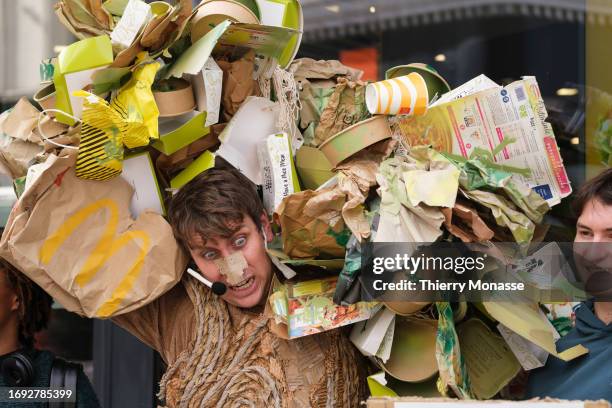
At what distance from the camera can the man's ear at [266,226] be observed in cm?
229

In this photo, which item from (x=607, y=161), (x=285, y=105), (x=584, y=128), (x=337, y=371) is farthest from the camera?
(x=584, y=128)

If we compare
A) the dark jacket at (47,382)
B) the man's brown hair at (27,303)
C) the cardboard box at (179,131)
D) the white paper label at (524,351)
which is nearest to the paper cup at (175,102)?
the cardboard box at (179,131)

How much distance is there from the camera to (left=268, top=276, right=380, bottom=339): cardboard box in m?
2.13

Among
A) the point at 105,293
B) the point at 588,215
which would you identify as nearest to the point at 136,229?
the point at 105,293

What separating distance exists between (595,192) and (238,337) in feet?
3.19

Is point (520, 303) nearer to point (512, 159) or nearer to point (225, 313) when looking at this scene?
point (512, 159)

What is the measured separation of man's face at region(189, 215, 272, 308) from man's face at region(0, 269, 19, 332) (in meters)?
0.66

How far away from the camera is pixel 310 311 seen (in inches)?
84.9

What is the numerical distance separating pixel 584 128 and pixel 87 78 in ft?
6.08

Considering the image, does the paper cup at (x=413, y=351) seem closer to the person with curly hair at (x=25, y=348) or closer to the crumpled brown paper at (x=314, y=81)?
the crumpled brown paper at (x=314, y=81)

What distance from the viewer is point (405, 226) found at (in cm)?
205

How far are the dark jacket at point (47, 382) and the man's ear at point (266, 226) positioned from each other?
29.1 inches

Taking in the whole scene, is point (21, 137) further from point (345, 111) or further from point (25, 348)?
point (345, 111)

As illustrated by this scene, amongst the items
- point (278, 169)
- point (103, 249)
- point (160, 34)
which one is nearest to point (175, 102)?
point (160, 34)
